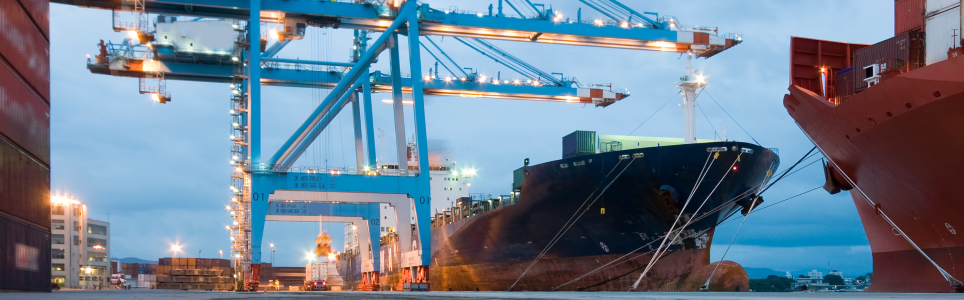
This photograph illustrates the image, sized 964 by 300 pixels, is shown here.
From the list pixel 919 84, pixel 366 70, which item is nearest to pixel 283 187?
pixel 366 70

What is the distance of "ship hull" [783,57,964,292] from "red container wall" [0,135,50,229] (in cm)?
1355

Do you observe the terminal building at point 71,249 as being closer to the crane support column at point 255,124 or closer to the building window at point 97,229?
the building window at point 97,229

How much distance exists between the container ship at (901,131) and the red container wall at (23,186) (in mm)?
13529

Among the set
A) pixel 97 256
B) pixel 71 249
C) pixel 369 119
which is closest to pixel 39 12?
pixel 369 119

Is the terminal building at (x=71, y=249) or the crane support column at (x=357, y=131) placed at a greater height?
the crane support column at (x=357, y=131)

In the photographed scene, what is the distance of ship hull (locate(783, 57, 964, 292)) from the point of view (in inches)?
499

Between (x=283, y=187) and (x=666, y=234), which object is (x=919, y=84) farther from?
(x=283, y=187)

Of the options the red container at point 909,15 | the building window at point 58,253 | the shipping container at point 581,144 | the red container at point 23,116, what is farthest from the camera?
the building window at point 58,253

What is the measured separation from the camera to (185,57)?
95.7ft

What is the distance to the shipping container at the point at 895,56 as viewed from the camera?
550 inches

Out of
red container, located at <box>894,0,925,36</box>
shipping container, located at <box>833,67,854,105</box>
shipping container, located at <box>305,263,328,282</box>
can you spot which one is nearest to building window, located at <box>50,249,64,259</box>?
shipping container, located at <box>305,263,328,282</box>

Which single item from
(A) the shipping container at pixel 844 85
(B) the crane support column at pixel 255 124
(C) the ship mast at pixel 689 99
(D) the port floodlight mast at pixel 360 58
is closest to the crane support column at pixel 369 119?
(D) the port floodlight mast at pixel 360 58

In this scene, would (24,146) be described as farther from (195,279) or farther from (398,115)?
(195,279)

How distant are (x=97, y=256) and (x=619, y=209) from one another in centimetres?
5442
